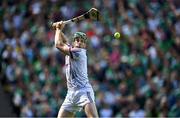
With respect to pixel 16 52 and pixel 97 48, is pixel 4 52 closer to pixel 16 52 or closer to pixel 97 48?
pixel 16 52

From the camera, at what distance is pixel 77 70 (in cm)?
1298

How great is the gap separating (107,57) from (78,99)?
20.1ft

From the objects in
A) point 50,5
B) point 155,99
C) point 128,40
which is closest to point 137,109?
point 155,99

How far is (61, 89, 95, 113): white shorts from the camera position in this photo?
42.7 ft

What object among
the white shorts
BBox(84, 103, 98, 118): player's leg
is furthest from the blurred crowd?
BBox(84, 103, 98, 118): player's leg

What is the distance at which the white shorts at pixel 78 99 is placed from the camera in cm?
1301

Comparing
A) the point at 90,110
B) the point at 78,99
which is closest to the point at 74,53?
the point at 78,99

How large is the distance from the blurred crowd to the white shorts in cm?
469

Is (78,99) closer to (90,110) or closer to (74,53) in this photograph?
(90,110)

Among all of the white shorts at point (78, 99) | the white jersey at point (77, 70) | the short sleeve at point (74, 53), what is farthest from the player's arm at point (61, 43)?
the white shorts at point (78, 99)

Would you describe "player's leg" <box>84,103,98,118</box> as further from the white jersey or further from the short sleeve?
the short sleeve

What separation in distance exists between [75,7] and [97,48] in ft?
6.71

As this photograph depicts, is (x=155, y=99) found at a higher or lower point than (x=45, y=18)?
lower

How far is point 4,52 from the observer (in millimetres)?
20625
